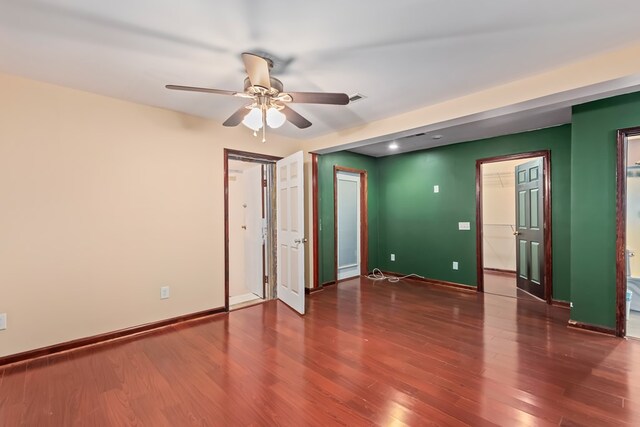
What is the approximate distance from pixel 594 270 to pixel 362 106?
9.53 feet

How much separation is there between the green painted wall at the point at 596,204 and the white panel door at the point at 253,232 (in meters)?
3.85

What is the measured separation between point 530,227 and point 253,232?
14.0ft

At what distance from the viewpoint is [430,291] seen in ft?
15.5

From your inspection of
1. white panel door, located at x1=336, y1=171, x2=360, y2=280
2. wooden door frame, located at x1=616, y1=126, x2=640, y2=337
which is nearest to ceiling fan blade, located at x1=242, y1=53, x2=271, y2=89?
wooden door frame, located at x1=616, y1=126, x2=640, y2=337

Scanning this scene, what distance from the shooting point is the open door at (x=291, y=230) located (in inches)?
148

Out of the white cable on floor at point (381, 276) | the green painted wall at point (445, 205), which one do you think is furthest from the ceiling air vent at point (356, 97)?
the white cable on floor at point (381, 276)

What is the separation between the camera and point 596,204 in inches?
116

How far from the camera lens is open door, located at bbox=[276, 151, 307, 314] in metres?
3.76

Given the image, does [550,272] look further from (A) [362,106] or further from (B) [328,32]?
(B) [328,32]

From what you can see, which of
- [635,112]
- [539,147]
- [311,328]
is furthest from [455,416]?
[539,147]

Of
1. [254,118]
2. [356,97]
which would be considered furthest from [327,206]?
[254,118]

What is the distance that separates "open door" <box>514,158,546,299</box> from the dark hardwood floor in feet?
3.40

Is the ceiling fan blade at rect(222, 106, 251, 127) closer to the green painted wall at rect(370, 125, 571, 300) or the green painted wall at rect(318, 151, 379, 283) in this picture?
the green painted wall at rect(318, 151, 379, 283)

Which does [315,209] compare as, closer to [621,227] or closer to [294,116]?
[294,116]
